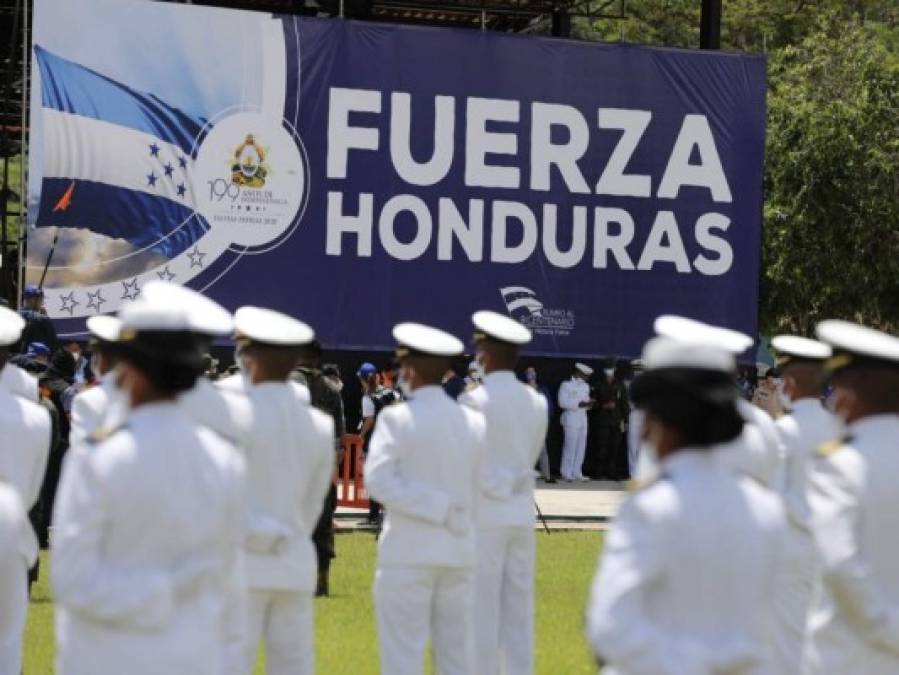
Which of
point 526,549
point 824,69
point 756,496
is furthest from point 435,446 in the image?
point 824,69

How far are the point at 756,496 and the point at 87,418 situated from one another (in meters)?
5.56

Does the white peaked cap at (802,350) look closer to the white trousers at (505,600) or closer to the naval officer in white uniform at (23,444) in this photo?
the white trousers at (505,600)

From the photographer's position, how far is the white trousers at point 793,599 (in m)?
9.65

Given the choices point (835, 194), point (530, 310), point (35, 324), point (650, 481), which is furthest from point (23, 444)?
point (835, 194)

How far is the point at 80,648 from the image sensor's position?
5.52 meters

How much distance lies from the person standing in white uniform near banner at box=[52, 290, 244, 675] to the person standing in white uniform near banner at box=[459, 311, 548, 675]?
15.1 ft

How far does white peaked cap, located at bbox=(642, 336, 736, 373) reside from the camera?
4.98m

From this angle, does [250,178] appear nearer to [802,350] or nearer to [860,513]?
[802,350]

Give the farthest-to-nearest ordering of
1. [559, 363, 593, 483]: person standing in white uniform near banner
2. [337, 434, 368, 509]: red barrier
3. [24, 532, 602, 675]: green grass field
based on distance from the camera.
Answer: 1. [559, 363, 593, 483]: person standing in white uniform near banner
2. [337, 434, 368, 509]: red barrier
3. [24, 532, 602, 675]: green grass field

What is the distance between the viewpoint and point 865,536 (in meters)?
5.96

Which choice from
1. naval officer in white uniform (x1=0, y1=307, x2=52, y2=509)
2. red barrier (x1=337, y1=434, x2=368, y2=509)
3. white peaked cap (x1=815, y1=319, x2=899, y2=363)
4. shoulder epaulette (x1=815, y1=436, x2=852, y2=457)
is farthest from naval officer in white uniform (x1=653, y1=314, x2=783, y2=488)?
red barrier (x1=337, y1=434, x2=368, y2=509)

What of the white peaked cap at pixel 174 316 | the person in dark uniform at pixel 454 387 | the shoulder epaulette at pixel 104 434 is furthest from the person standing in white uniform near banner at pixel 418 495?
the person in dark uniform at pixel 454 387

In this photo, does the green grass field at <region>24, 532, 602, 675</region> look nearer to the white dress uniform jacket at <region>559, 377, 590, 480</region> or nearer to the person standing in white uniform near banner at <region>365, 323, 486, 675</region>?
the person standing in white uniform near banner at <region>365, 323, 486, 675</region>

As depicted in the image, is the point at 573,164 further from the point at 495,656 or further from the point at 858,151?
the point at 495,656
